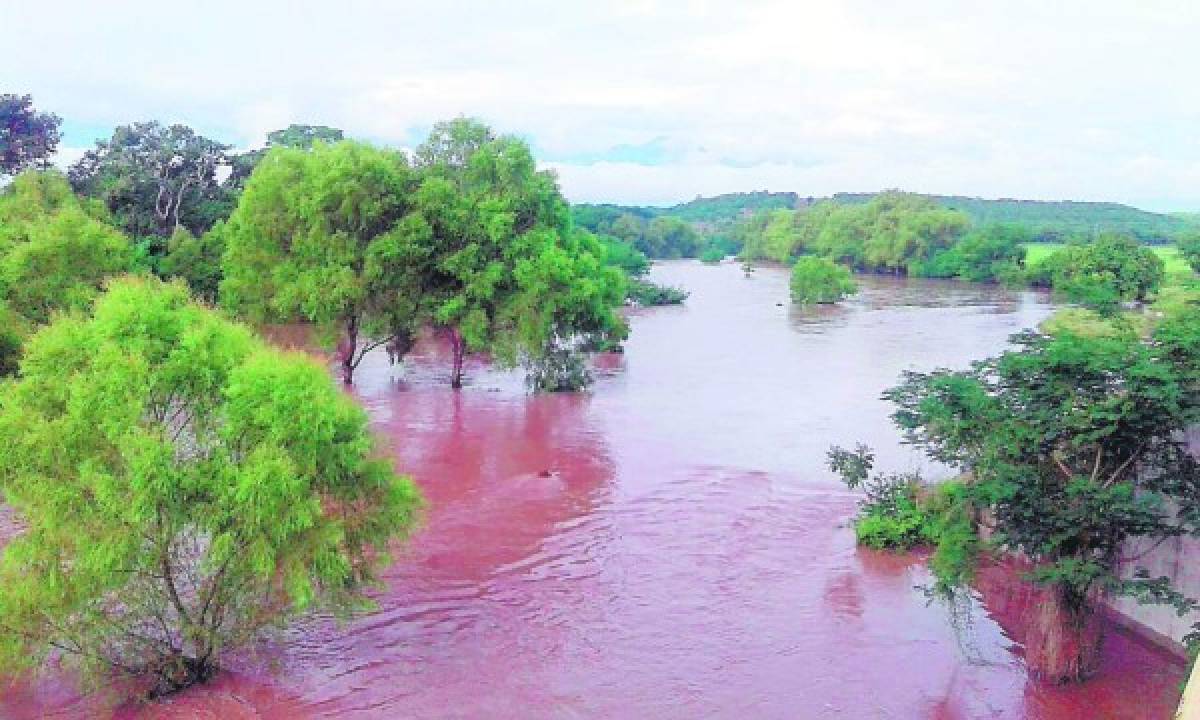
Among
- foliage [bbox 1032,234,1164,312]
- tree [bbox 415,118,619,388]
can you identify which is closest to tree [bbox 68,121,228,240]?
tree [bbox 415,118,619,388]

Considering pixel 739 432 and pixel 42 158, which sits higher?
pixel 42 158

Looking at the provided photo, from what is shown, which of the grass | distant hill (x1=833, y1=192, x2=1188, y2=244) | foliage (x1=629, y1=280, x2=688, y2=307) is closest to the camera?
foliage (x1=629, y1=280, x2=688, y2=307)

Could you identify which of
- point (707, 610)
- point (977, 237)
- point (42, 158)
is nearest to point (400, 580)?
point (707, 610)

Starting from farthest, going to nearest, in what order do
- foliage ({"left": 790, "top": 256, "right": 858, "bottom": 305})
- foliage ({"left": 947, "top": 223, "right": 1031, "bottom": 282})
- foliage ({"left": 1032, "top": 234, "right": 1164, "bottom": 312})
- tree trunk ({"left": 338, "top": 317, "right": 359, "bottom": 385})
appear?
foliage ({"left": 947, "top": 223, "right": 1031, "bottom": 282}) < foliage ({"left": 790, "top": 256, "right": 858, "bottom": 305}) < foliage ({"left": 1032, "top": 234, "right": 1164, "bottom": 312}) < tree trunk ({"left": 338, "top": 317, "right": 359, "bottom": 385})

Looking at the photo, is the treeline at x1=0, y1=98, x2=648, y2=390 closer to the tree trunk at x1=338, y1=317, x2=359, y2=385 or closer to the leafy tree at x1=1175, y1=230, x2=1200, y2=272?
the tree trunk at x1=338, y1=317, x2=359, y2=385

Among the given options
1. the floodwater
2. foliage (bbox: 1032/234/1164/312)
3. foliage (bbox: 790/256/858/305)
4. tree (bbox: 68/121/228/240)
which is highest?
tree (bbox: 68/121/228/240)

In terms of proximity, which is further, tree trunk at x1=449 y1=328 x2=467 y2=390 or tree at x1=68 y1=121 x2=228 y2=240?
tree at x1=68 y1=121 x2=228 y2=240

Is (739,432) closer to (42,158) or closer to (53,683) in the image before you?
(53,683)

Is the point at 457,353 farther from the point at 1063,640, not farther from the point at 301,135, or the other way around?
the point at 301,135
